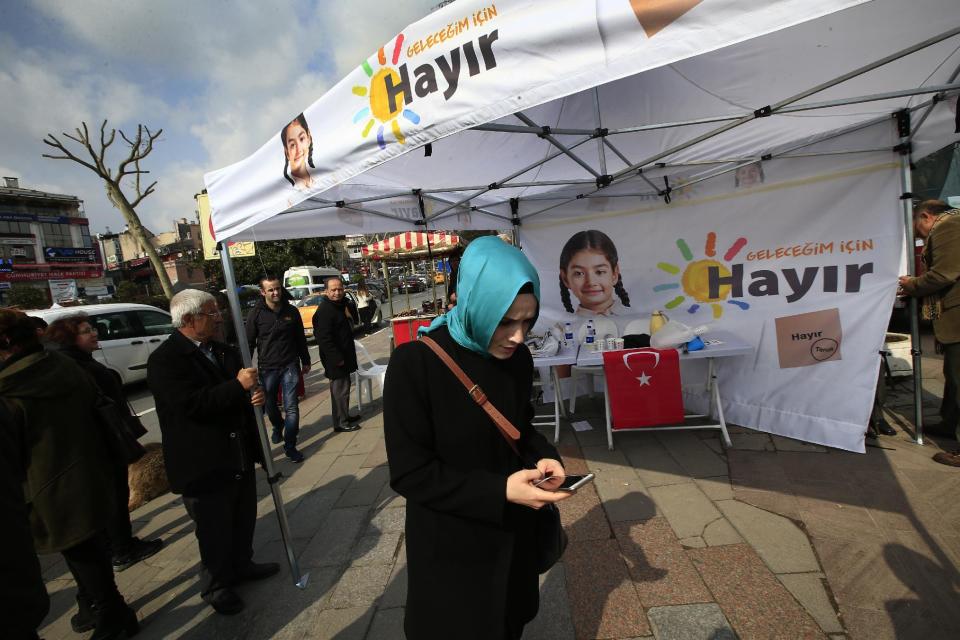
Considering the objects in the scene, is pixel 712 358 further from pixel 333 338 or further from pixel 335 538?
pixel 333 338

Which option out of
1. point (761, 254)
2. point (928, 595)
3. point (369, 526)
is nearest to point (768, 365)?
point (761, 254)

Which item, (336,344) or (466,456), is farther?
(336,344)

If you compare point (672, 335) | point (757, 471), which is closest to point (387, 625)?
point (757, 471)

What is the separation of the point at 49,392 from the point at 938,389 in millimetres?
7237

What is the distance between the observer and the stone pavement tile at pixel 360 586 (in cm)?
232

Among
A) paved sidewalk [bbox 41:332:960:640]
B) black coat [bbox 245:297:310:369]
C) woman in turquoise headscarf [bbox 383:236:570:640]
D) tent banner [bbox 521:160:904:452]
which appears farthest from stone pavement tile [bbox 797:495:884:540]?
black coat [bbox 245:297:310:369]

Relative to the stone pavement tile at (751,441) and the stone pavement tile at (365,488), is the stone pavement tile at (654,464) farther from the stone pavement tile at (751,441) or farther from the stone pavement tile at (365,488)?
the stone pavement tile at (365,488)

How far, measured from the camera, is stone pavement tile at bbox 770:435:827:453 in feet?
11.4

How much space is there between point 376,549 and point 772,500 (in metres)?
2.74

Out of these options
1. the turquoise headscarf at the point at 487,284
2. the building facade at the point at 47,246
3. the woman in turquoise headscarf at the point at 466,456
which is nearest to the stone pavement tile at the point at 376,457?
the woman in turquoise headscarf at the point at 466,456

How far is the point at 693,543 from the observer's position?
249 cm

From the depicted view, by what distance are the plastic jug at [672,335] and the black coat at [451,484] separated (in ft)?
10.2

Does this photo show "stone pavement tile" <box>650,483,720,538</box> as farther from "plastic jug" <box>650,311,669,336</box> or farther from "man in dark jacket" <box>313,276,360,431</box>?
"man in dark jacket" <box>313,276,360,431</box>

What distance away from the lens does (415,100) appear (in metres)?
1.59
